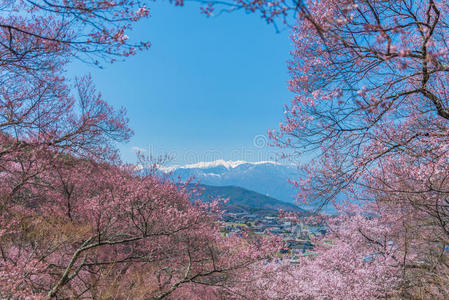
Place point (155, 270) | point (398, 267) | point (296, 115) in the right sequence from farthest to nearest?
1. point (398, 267)
2. point (155, 270)
3. point (296, 115)

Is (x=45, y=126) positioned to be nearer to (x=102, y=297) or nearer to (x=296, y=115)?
(x=102, y=297)

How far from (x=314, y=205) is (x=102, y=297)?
5.47 m

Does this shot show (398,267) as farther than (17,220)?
Yes

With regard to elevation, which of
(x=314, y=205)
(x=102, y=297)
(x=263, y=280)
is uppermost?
(x=314, y=205)

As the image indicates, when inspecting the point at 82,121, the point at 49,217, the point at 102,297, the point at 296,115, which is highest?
the point at 82,121

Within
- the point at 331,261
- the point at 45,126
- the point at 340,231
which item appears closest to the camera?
the point at 45,126

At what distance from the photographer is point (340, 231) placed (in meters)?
14.2

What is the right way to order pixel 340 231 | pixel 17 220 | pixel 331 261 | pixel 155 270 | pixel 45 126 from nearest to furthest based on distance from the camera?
pixel 17 220, pixel 45 126, pixel 155 270, pixel 331 261, pixel 340 231

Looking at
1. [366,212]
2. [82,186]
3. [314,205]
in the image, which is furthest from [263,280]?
[82,186]

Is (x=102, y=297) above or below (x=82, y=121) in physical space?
below

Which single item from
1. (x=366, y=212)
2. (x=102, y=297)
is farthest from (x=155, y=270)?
(x=366, y=212)

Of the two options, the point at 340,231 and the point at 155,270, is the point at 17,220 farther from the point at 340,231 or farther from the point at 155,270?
the point at 340,231

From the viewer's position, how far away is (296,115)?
16.6 feet

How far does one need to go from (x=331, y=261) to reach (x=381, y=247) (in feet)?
8.45
